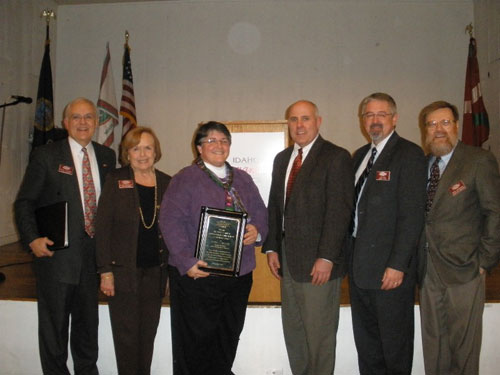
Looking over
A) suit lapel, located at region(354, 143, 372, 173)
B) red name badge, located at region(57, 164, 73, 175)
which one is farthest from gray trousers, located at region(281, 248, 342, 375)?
red name badge, located at region(57, 164, 73, 175)

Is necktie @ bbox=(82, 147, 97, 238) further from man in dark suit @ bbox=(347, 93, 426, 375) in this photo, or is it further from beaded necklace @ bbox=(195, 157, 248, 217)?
man in dark suit @ bbox=(347, 93, 426, 375)

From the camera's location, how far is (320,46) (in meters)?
6.66

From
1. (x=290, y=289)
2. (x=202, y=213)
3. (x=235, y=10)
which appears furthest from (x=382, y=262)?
(x=235, y=10)

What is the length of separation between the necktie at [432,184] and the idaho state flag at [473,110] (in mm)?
4144

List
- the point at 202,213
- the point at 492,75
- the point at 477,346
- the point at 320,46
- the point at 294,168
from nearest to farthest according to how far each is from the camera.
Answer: the point at 202,213
the point at 477,346
the point at 294,168
the point at 492,75
the point at 320,46

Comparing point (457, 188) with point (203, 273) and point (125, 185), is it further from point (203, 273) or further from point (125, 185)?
point (125, 185)

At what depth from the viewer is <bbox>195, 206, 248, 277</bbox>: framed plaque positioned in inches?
79.8

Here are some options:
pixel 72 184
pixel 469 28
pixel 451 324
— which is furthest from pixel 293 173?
pixel 469 28

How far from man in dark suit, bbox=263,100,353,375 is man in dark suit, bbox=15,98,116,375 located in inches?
47.1

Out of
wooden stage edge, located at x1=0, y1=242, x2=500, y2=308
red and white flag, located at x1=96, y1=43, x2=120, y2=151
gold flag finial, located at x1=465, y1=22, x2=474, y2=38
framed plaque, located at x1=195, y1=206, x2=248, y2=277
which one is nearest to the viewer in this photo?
framed plaque, located at x1=195, y1=206, x2=248, y2=277

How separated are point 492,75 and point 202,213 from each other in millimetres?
6206

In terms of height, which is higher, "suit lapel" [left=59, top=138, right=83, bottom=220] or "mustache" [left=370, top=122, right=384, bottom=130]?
"mustache" [left=370, top=122, right=384, bottom=130]

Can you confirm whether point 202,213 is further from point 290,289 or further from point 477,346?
point 477,346

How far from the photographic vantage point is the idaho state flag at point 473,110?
5738 mm
